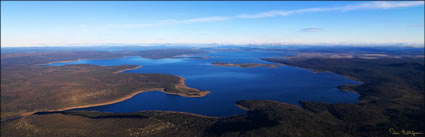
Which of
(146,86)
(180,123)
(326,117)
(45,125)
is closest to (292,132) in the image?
(326,117)

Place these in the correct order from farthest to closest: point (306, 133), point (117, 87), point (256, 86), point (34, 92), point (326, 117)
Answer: point (256, 86) → point (117, 87) → point (34, 92) → point (326, 117) → point (306, 133)

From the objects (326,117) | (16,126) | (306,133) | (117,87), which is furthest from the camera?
(117,87)

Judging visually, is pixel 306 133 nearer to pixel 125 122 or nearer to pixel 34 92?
pixel 125 122

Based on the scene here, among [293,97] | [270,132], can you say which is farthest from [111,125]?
[293,97]

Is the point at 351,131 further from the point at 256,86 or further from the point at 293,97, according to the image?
the point at 256,86

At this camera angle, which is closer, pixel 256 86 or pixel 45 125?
pixel 45 125

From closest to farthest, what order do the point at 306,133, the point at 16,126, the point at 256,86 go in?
1. the point at 306,133
2. the point at 16,126
3. the point at 256,86

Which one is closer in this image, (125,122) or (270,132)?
(270,132)

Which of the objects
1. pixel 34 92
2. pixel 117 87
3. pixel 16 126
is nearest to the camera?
pixel 16 126

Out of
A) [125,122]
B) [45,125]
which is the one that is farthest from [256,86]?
[45,125]
